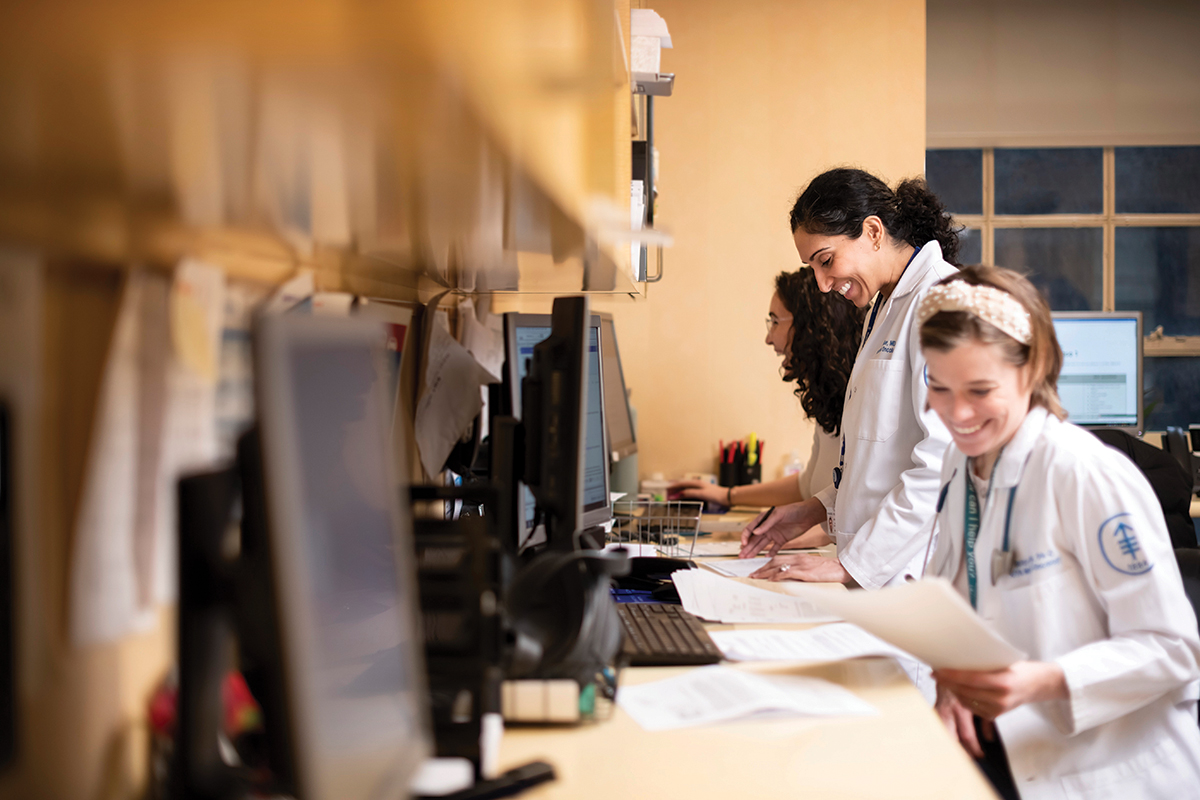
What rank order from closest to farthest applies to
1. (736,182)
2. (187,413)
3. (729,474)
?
(187,413), (729,474), (736,182)

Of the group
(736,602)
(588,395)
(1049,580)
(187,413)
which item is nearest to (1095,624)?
(1049,580)

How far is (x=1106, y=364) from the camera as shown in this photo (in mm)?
2861

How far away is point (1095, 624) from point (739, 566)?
29.1 inches

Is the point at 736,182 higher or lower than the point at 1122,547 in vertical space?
higher

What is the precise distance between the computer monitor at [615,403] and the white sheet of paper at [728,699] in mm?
1180

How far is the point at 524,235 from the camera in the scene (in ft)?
2.95

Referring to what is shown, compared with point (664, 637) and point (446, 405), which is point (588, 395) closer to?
point (446, 405)

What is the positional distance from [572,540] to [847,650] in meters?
0.43

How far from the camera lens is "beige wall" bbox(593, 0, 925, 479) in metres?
2.96

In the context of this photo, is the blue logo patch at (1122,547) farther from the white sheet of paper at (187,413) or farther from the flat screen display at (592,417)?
the white sheet of paper at (187,413)

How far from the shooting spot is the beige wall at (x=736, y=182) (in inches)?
117

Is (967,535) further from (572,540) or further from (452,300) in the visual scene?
(452,300)

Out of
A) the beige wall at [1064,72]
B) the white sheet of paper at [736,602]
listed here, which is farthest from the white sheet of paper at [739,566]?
the beige wall at [1064,72]

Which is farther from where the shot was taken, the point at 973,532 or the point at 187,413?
the point at 973,532
